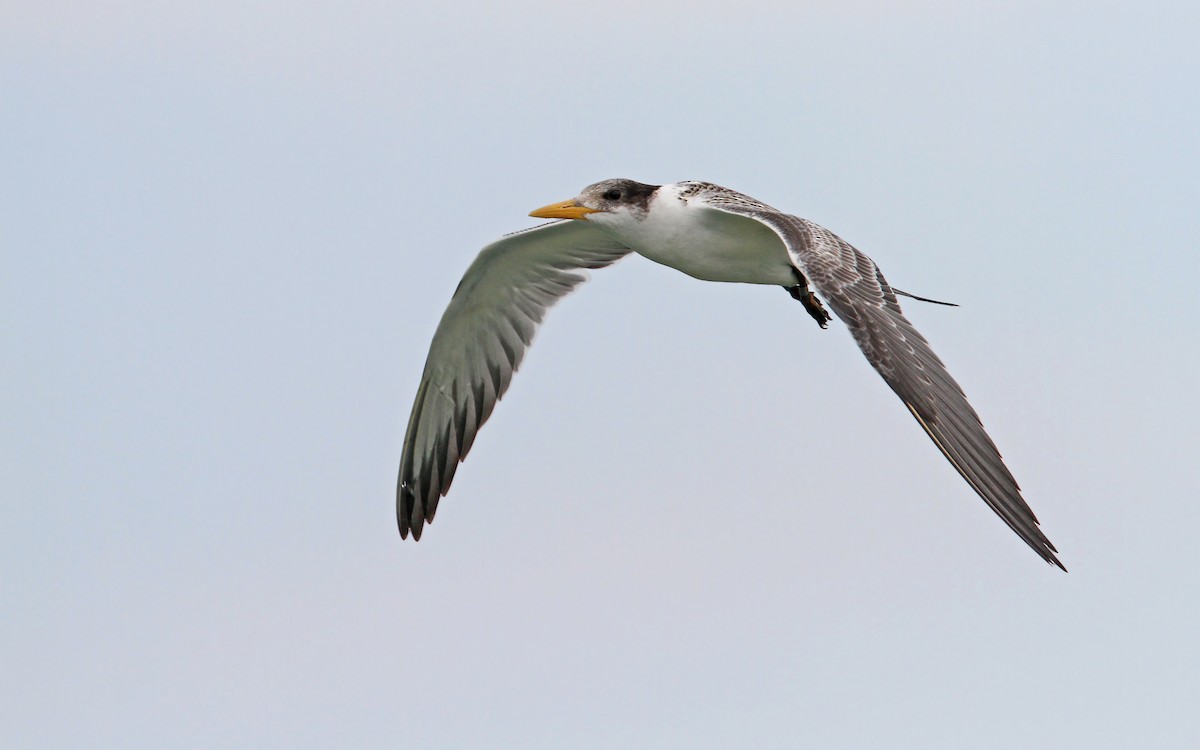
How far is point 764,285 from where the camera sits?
16703 millimetres

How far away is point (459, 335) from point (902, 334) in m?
7.29

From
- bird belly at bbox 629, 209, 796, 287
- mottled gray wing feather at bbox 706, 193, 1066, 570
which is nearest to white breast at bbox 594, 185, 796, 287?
bird belly at bbox 629, 209, 796, 287

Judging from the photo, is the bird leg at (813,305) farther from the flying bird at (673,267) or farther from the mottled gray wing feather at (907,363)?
the mottled gray wing feather at (907,363)

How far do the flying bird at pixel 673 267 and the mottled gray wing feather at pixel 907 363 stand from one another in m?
0.01

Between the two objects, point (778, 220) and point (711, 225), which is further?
point (711, 225)

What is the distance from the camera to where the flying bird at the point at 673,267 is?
12.8m

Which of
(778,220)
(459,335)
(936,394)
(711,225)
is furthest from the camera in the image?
(459,335)

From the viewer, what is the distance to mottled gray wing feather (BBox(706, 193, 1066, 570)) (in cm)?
1220

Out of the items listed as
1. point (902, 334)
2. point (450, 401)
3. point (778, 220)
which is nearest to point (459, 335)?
point (450, 401)

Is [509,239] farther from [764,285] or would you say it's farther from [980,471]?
[980,471]

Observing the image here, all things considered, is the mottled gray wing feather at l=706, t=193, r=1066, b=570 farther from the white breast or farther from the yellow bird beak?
the yellow bird beak

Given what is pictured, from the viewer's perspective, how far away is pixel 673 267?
16188 mm

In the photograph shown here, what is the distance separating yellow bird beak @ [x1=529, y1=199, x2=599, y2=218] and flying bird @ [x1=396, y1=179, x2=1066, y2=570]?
0.01 m

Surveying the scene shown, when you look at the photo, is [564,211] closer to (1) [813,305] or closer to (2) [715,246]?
(2) [715,246]
